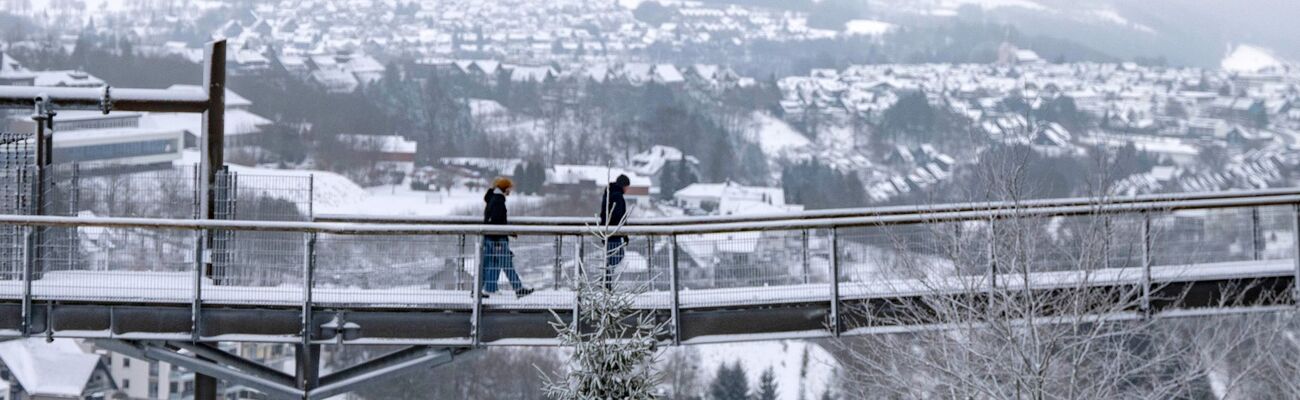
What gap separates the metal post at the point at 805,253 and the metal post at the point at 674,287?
1124 millimetres

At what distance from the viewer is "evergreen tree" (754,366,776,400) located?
4994 centimetres

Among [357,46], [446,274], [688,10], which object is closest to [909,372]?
[446,274]

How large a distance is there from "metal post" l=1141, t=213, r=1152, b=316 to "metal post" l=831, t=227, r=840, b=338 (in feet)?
7.80

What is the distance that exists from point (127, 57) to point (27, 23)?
21.9m

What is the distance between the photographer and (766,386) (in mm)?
50500

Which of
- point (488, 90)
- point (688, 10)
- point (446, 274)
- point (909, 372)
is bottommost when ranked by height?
point (909, 372)

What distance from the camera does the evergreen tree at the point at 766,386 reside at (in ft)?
164

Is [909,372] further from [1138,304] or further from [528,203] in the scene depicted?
[528,203]

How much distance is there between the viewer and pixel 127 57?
113062 mm

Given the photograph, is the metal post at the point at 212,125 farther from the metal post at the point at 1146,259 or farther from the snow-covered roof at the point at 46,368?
the snow-covered roof at the point at 46,368

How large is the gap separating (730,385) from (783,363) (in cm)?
284

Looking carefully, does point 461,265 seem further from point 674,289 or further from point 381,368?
point 674,289

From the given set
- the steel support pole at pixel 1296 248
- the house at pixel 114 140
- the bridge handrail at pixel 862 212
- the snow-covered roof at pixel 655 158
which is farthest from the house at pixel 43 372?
the snow-covered roof at pixel 655 158

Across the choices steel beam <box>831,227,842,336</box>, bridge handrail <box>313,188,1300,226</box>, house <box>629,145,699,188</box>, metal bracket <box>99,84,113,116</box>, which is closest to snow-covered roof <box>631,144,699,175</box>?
house <box>629,145,699,188</box>
